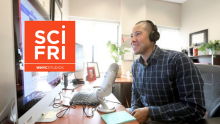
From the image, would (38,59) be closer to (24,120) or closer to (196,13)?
(24,120)

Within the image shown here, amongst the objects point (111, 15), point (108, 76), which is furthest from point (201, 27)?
point (108, 76)

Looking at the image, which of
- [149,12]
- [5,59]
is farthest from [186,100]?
[149,12]

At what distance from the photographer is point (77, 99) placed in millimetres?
850

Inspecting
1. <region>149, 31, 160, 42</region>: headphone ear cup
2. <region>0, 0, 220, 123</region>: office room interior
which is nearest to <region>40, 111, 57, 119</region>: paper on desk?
<region>149, 31, 160, 42</region>: headphone ear cup

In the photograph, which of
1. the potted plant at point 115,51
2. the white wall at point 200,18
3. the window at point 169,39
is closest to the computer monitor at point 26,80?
the potted plant at point 115,51

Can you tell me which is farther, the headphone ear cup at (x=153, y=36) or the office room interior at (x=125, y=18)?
the office room interior at (x=125, y=18)

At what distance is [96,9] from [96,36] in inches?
26.3

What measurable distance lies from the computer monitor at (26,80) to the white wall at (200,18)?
3428 millimetres

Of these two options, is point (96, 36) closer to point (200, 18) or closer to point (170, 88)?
point (170, 88)

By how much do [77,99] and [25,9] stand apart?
65 centimetres

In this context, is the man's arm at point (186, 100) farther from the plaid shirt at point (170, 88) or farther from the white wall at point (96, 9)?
the white wall at point (96, 9)

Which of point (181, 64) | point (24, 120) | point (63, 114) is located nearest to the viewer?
point (24, 120)

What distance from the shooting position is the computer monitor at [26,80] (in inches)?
13.6

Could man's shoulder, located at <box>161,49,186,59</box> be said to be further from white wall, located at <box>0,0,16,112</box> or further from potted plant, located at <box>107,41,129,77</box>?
potted plant, located at <box>107,41,129,77</box>
